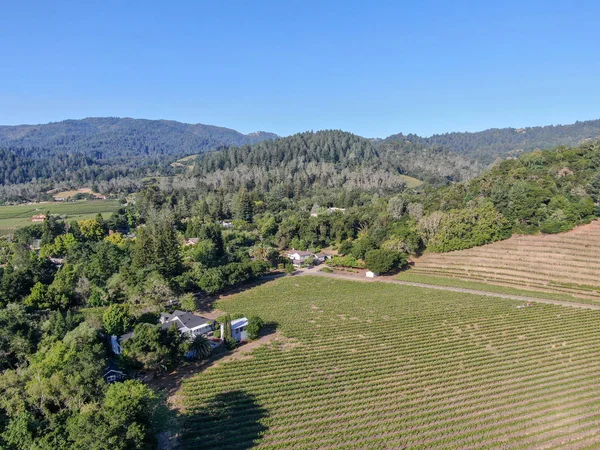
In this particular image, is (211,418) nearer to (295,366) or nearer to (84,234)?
(295,366)

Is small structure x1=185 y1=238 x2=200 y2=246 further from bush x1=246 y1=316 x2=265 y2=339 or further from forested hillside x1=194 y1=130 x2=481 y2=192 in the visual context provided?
forested hillside x1=194 y1=130 x2=481 y2=192

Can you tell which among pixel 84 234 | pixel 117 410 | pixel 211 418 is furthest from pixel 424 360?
pixel 84 234

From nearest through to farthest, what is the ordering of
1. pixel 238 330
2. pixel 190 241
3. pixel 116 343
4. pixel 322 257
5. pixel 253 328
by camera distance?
pixel 116 343, pixel 253 328, pixel 238 330, pixel 322 257, pixel 190 241

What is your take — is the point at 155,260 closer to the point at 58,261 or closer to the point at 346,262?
the point at 58,261

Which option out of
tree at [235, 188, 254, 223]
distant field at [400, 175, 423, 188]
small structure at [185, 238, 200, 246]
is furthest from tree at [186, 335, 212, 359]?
distant field at [400, 175, 423, 188]

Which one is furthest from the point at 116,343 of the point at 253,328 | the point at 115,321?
the point at 253,328

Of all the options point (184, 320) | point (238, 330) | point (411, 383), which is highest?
point (184, 320)
